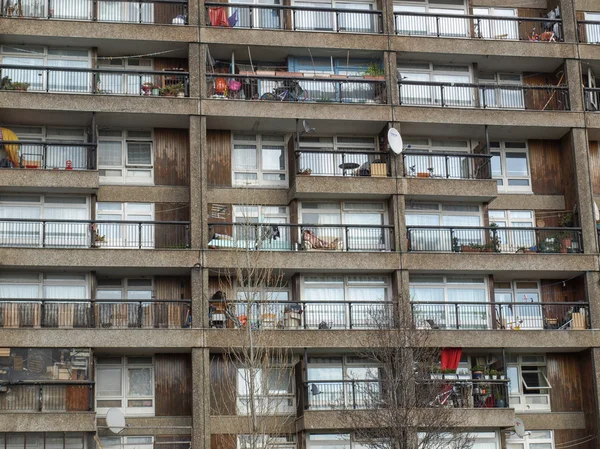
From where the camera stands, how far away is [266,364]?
1523 inches

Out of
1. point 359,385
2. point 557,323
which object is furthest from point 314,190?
point 557,323

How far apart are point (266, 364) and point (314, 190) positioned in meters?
7.16

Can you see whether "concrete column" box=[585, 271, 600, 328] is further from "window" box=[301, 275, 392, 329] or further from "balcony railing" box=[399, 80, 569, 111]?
"window" box=[301, 275, 392, 329]

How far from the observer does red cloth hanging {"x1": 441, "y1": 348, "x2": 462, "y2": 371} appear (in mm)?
42156

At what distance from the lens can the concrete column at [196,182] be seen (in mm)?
41594

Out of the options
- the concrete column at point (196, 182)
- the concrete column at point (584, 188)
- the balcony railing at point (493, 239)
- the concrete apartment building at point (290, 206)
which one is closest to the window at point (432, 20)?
the concrete apartment building at point (290, 206)

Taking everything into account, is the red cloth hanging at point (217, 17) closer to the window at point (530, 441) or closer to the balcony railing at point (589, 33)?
the balcony railing at point (589, 33)

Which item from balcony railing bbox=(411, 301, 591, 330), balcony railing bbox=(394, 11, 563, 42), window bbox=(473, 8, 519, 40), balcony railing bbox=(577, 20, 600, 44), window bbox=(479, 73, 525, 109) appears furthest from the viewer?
balcony railing bbox=(577, 20, 600, 44)

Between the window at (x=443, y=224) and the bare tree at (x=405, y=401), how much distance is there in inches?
161

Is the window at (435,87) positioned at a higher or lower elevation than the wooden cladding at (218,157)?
higher

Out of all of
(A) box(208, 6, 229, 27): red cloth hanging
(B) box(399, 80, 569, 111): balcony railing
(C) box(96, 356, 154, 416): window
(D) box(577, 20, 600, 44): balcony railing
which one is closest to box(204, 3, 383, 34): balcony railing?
(A) box(208, 6, 229, 27): red cloth hanging

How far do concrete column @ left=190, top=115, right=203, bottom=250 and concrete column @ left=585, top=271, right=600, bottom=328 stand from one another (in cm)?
1395

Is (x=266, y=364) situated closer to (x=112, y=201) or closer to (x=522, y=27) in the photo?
(x=112, y=201)

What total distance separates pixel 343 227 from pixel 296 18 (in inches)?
322
